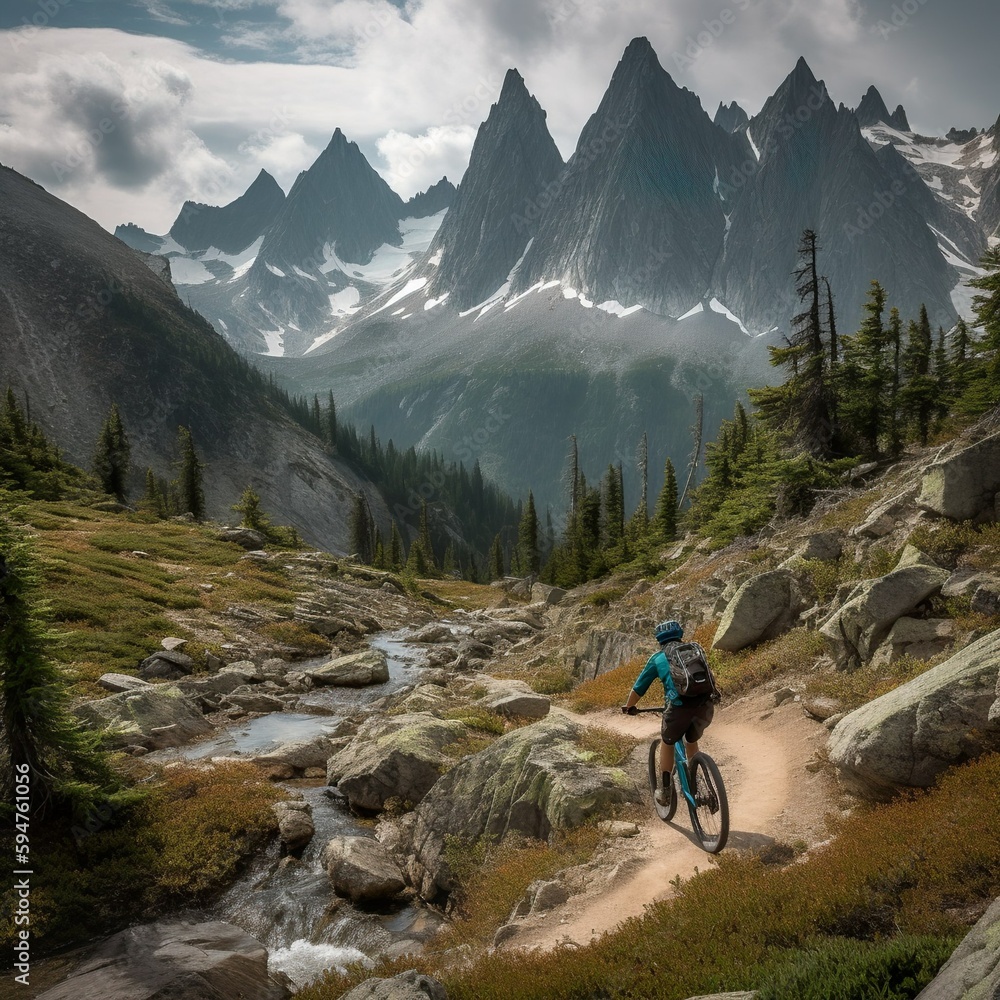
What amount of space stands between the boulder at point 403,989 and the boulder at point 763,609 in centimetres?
1426

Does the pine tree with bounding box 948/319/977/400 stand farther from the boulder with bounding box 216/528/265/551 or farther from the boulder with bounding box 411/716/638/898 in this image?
the boulder with bounding box 216/528/265/551

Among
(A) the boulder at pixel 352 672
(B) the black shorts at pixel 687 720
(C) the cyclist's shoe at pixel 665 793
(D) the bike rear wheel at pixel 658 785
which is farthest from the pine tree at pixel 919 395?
(B) the black shorts at pixel 687 720

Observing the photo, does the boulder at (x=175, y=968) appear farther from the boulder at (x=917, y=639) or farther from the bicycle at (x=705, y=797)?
the boulder at (x=917, y=639)

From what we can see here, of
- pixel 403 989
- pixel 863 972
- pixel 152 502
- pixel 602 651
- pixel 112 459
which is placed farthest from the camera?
pixel 152 502

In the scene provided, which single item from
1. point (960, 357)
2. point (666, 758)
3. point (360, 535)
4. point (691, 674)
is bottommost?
point (360, 535)

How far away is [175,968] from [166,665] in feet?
66.7

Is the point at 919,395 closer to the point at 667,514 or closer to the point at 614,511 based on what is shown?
the point at 667,514

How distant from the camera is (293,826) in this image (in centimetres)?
1480

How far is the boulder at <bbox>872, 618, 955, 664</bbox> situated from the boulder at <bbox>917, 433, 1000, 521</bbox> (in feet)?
13.3

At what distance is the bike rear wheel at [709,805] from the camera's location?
9422 mm

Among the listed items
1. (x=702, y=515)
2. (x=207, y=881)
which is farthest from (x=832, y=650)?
(x=702, y=515)

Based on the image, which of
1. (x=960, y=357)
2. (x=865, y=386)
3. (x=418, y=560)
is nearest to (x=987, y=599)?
(x=865, y=386)

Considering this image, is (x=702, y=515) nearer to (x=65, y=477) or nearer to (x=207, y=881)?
(x=207, y=881)

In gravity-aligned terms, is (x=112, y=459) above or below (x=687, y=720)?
above
